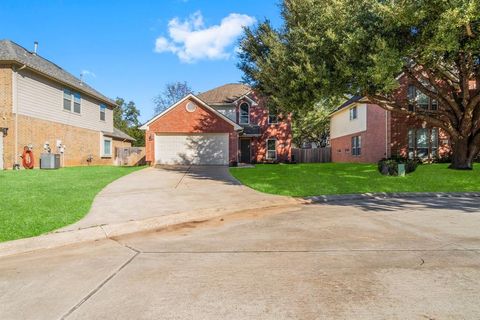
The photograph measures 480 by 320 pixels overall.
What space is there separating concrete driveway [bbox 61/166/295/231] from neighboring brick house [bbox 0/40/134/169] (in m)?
9.40

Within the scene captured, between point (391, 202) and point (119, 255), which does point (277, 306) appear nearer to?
point (119, 255)

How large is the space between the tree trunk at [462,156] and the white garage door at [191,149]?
14.3 metres

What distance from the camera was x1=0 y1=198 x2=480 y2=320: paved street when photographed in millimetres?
3215

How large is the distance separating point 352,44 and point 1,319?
13.6 meters

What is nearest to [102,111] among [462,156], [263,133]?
[263,133]

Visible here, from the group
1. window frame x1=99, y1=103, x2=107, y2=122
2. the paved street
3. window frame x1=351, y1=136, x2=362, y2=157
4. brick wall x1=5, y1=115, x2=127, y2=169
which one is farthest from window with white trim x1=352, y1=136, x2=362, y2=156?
the paved street

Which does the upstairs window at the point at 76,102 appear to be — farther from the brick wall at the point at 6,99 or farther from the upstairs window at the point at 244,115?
the upstairs window at the point at 244,115

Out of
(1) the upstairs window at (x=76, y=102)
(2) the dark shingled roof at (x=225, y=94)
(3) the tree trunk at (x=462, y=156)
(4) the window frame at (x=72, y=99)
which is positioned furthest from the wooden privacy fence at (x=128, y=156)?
(3) the tree trunk at (x=462, y=156)

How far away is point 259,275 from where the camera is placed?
4.10 meters

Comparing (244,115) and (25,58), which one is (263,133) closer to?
(244,115)

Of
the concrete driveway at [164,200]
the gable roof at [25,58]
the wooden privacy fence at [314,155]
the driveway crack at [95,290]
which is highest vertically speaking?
the gable roof at [25,58]

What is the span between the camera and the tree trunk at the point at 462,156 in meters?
17.8

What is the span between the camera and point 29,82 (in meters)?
19.8

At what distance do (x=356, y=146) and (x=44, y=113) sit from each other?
2388cm
